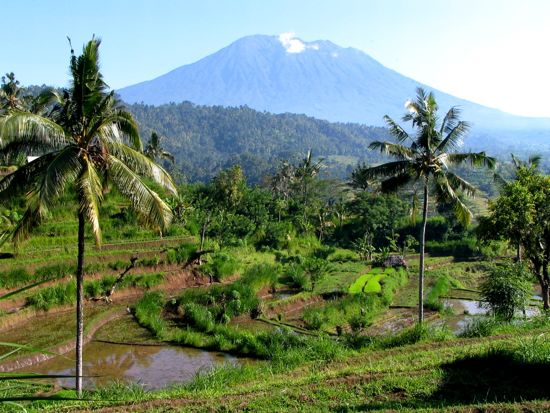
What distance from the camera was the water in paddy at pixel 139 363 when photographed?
14414 millimetres

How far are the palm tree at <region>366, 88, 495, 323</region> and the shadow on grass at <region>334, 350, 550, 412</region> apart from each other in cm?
613

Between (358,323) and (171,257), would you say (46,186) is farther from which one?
(171,257)

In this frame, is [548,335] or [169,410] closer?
[169,410]

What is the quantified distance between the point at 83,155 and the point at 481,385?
7.95 meters

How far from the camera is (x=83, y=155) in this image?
30.7 feet

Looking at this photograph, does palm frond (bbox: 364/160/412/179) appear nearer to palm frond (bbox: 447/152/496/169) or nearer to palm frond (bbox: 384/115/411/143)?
palm frond (bbox: 384/115/411/143)

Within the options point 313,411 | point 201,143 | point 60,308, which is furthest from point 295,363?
point 201,143

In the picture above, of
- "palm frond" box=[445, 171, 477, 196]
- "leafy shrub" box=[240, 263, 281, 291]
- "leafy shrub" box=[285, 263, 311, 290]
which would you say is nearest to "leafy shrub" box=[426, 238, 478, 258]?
"leafy shrub" box=[285, 263, 311, 290]

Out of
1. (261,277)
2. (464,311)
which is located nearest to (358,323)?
(464,311)

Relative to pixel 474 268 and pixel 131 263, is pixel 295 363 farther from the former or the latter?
pixel 474 268

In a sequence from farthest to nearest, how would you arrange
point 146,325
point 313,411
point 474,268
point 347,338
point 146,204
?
point 474,268
point 146,325
point 347,338
point 146,204
point 313,411

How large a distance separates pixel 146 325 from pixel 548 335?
43.5ft

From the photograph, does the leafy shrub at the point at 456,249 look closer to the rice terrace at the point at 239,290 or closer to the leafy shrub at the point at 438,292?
the rice terrace at the point at 239,290

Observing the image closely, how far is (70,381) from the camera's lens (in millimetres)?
→ 13891
